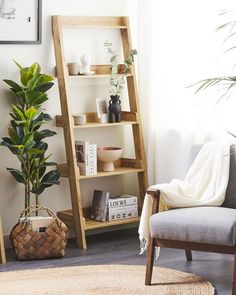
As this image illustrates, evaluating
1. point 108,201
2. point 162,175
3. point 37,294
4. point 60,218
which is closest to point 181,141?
point 162,175

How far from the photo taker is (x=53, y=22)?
5.56m

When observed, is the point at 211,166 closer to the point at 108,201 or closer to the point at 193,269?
the point at 193,269

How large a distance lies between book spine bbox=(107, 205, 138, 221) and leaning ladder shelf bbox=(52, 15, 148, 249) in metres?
0.04

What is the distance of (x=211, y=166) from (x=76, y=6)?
1780 millimetres

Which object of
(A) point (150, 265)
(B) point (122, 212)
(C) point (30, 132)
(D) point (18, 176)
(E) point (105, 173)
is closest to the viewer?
(A) point (150, 265)

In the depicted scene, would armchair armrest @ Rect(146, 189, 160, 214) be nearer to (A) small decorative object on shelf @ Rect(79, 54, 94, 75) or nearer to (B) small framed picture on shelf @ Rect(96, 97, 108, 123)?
(B) small framed picture on shelf @ Rect(96, 97, 108, 123)

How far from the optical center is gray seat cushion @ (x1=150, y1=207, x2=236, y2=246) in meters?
4.15

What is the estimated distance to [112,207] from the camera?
577 cm

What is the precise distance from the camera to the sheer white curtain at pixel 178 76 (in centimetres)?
540

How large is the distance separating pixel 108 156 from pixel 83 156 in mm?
229

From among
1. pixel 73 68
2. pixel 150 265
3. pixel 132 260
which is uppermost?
pixel 73 68

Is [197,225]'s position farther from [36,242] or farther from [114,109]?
[114,109]

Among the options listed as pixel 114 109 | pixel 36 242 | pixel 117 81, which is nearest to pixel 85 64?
pixel 117 81

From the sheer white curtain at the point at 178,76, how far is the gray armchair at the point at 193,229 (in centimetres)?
114
